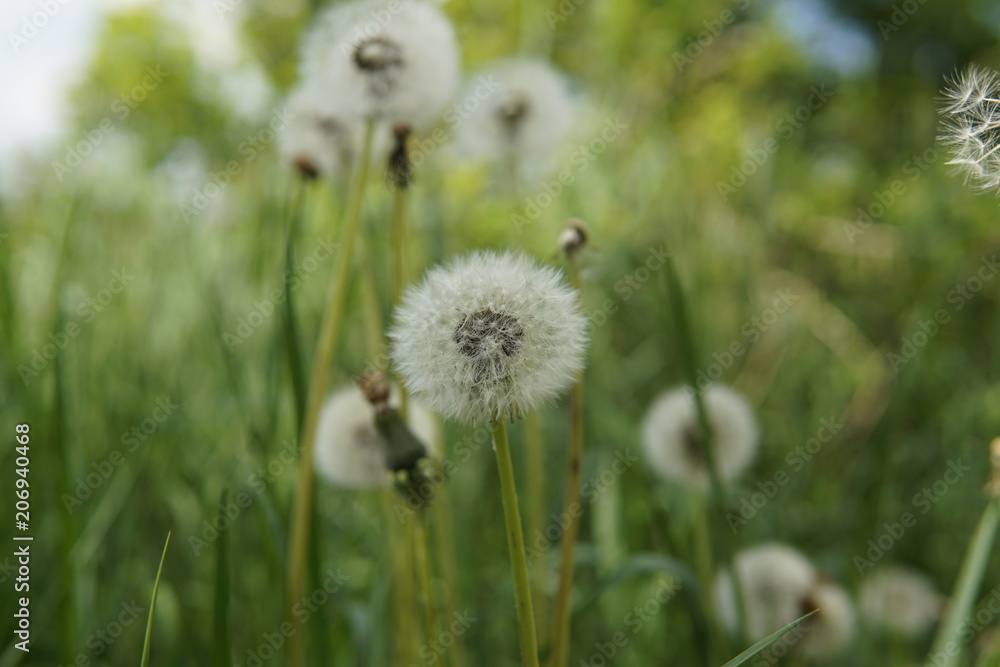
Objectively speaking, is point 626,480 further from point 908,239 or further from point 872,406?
point 908,239

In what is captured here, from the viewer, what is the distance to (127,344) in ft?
7.57

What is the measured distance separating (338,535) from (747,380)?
1.94m

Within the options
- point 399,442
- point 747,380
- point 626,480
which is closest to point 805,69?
point 747,380

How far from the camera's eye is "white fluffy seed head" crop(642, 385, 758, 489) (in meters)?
1.50

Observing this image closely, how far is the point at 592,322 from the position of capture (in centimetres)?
193
